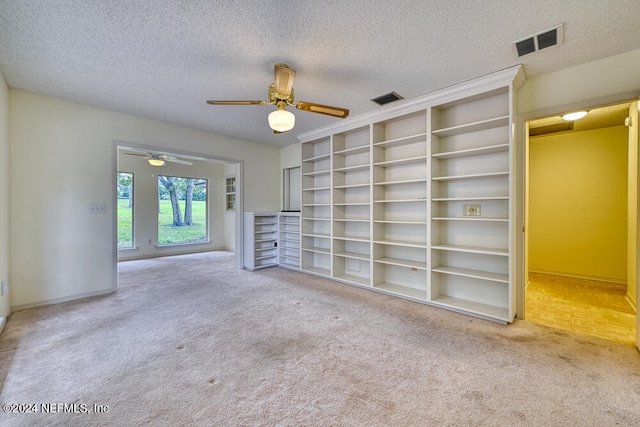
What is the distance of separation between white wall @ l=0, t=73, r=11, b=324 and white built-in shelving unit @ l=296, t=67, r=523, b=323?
370 cm

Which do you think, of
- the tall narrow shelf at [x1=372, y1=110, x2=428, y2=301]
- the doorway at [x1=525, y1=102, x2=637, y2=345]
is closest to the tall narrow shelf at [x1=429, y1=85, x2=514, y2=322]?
the tall narrow shelf at [x1=372, y1=110, x2=428, y2=301]

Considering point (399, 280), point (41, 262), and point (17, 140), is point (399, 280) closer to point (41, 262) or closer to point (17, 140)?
point (41, 262)

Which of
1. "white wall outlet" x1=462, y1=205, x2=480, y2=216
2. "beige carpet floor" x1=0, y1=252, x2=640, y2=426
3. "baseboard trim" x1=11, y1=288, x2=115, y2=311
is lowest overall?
"beige carpet floor" x1=0, y1=252, x2=640, y2=426

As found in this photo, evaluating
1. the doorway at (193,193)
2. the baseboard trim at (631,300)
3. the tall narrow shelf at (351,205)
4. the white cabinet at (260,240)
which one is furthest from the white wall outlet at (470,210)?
the doorway at (193,193)

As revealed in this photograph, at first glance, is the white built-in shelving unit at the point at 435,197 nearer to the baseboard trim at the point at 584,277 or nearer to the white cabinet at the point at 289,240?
the white cabinet at the point at 289,240

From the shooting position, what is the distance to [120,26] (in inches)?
76.0

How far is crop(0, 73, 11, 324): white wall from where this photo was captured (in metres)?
2.62

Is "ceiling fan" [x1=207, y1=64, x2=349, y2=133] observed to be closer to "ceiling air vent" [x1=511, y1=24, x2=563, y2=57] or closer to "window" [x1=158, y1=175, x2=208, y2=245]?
"ceiling air vent" [x1=511, y1=24, x2=563, y2=57]

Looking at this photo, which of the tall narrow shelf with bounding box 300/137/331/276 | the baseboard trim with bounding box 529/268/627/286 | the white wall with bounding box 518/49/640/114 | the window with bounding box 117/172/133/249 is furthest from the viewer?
the window with bounding box 117/172/133/249

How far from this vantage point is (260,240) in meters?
5.07

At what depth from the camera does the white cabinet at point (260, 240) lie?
16.1 ft

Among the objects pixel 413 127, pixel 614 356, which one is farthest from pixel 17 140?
pixel 614 356

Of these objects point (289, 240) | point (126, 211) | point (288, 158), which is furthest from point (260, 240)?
point (126, 211)

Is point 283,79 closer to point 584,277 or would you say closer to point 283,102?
point 283,102
